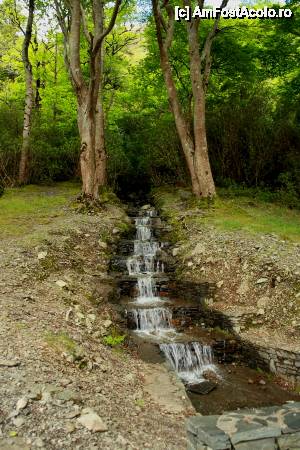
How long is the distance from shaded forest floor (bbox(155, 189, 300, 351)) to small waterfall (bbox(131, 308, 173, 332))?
4.22ft

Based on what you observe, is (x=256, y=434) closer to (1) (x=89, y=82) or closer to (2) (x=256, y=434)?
(2) (x=256, y=434)

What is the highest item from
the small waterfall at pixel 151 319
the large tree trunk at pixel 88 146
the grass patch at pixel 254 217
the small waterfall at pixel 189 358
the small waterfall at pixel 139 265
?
the large tree trunk at pixel 88 146

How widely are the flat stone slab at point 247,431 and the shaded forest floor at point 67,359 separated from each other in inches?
35.4

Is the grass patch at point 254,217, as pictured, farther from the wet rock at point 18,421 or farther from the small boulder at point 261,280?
the wet rock at point 18,421

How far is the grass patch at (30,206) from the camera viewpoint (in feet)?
44.2

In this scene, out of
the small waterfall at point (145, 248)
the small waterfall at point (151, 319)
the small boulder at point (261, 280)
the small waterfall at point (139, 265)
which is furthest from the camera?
the small waterfall at point (145, 248)

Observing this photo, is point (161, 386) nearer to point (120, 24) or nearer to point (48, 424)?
point (48, 424)

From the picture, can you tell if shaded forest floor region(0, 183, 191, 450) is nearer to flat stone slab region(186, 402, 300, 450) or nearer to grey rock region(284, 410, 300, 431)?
flat stone slab region(186, 402, 300, 450)

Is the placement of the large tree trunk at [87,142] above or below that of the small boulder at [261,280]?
above

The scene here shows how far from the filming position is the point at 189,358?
9.09 metres

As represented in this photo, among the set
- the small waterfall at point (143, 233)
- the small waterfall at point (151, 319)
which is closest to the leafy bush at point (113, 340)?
the small waterfall at point (151, 319)

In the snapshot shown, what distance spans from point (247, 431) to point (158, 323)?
5.85m

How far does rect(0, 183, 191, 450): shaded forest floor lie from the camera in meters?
5.11

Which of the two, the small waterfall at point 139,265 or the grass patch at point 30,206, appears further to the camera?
the grass patch at point 30,206
